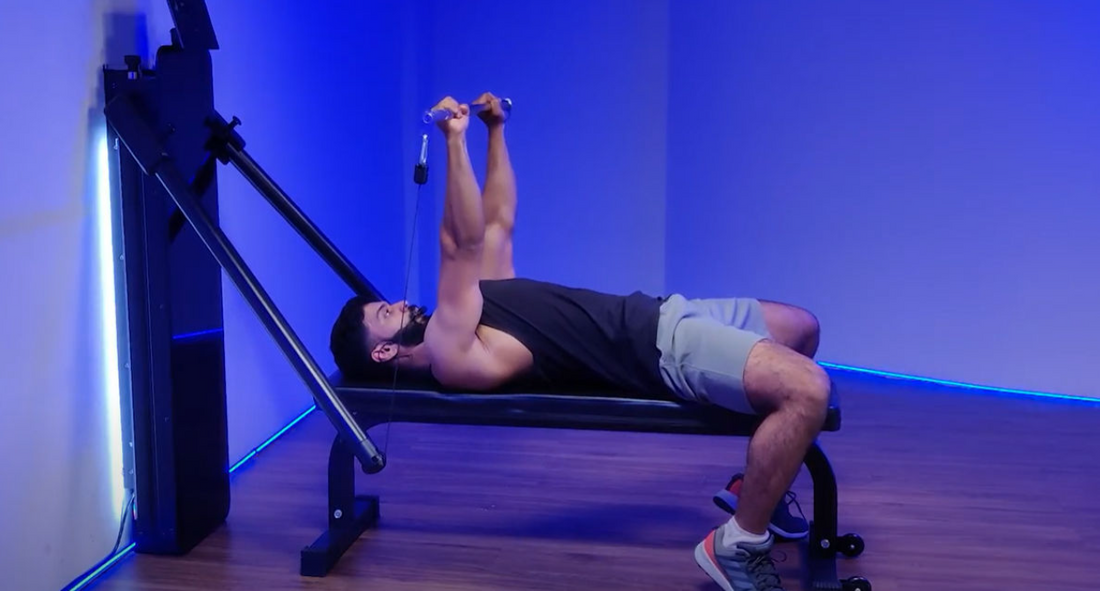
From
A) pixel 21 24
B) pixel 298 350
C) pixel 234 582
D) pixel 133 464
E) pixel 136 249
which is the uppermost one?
pixel 21 24

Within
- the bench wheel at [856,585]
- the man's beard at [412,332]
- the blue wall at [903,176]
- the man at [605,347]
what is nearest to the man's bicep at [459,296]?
the man at [605,347]

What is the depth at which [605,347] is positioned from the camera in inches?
90.7

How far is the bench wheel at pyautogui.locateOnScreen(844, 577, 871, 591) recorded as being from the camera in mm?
2137

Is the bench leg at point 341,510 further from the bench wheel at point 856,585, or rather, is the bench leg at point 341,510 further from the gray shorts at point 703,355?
the bench wheel at point 856,585

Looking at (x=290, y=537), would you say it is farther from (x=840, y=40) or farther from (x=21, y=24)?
(x=840, y=40)

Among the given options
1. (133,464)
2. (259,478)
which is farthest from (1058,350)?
(133,464)

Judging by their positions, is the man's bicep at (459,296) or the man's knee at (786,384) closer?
the man's knee at (786,384)

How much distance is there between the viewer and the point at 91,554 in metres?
2.24

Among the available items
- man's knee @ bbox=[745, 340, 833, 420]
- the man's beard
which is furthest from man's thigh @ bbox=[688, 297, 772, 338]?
the man's beard

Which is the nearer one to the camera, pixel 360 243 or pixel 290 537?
pixel 290 537

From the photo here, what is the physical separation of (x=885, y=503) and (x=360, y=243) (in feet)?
6.74

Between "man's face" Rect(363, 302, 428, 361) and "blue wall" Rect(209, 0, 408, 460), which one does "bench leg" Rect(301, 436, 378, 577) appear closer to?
"man's face" Rect(363, 302, 428, 361)

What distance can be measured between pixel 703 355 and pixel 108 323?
1.23 m

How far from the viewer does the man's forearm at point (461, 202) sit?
215 cm
